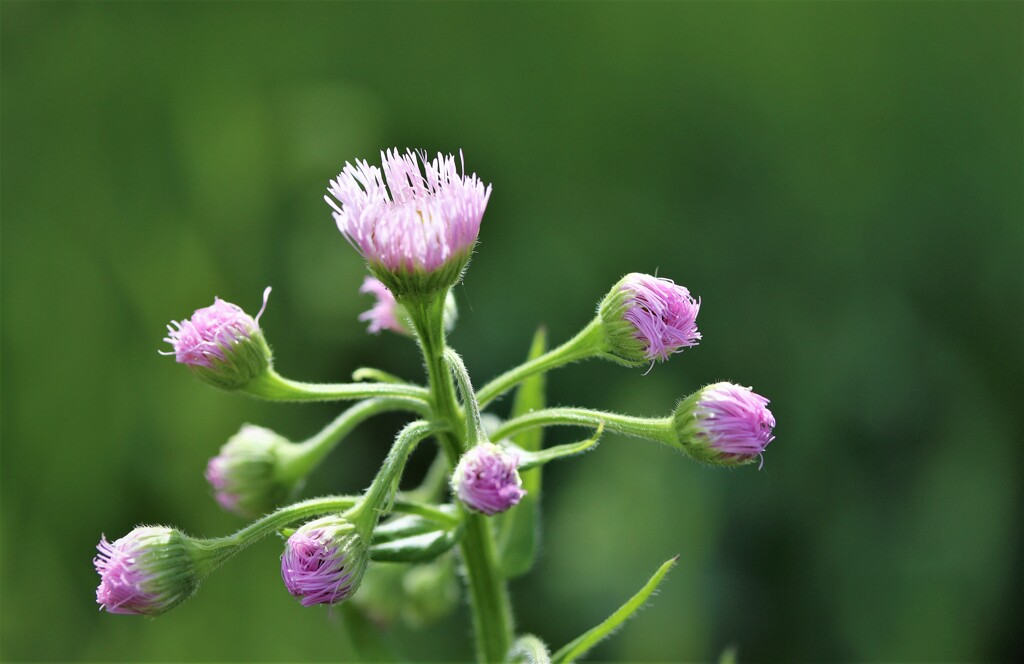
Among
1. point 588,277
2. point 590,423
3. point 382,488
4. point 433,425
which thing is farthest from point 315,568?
point 588,277

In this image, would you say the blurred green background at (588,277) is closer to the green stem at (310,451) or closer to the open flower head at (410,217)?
the green stem at (310,451)

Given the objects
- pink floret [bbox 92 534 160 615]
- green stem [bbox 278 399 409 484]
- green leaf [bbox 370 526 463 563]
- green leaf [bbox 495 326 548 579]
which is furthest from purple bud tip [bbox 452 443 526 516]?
pink floret [bbox 92 534 160 615]

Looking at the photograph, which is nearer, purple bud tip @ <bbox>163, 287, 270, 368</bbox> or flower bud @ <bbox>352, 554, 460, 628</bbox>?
purple bud tip @ <bbox>163, 287, 270, 368</bbox>

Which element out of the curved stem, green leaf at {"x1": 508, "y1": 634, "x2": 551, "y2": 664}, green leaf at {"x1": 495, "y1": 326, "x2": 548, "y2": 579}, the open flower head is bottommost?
green leaf at {"x1": 508, "y1": 634, "x2": 551, "y2": 664}

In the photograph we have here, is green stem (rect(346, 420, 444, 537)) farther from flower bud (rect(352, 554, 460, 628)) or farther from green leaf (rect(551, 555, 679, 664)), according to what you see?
flower bud (rect(352, 554, 460, 628))

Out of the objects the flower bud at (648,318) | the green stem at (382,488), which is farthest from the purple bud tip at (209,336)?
the flower bud at (648,318)

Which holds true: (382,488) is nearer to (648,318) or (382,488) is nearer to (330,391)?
(330,391)
